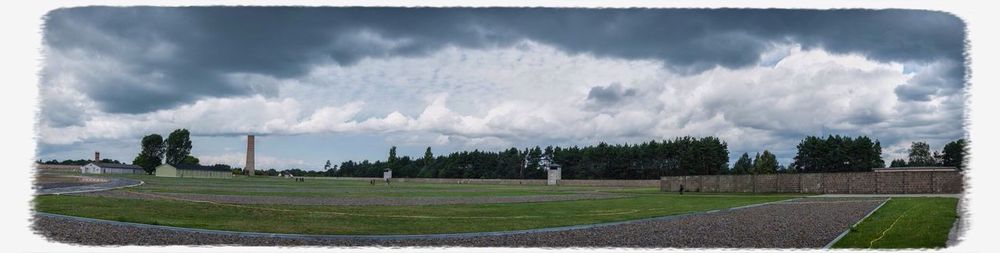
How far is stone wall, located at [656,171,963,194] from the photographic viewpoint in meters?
43.7

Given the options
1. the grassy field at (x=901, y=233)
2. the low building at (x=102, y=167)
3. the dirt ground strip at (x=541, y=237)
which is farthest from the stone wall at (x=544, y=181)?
the dirt ground strip at (x=541, y=237)

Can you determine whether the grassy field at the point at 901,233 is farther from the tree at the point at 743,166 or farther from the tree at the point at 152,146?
the tree at the point at 743,166

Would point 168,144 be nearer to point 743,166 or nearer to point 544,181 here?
point 544,181

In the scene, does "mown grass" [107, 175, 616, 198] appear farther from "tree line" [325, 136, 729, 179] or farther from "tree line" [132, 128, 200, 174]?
"tree line" [325, 136, 729, 179]

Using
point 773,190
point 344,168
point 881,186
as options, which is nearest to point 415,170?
point 344,168

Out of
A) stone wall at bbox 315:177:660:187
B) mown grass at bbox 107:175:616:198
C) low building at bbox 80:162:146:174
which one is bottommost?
stone wall at bbox 315:177:660:187

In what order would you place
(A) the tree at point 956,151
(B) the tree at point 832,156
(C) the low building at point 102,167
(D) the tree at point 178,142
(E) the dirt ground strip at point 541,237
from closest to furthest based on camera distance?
(A) the tree at point 956,151, (E) the dirt ground strip at point 541,237, (D) the tree at point 178,142, (C) the low building at point 102,167, (B) the tree at point 832,156

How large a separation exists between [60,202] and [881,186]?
51.3 m

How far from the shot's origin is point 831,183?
167 ft

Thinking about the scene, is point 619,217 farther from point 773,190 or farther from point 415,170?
point 415,170

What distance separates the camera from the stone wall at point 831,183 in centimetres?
4366

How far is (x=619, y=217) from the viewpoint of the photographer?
79.1ft

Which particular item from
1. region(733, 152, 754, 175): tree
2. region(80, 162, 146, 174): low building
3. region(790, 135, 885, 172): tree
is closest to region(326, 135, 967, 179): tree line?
region(733, 152, 754, 175): tree

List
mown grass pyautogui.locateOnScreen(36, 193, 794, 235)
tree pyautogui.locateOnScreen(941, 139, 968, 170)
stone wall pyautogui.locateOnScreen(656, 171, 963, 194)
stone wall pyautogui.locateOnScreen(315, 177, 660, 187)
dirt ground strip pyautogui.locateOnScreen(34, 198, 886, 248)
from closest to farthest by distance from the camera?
tree pyautogui.locateOnScreen(941, 139, 968, 170)
dirt ground strip pyautogui.locateOnScreen(34, 198, 886, 248)
mown grass pyautogui.locateOnScreen(36, 193, 794, 235)
stone wall pyautogui.locateOnScreen(656, 171, 963, 194)
stone wall pyautogui.locateOnScreen(315, 177, 660, 187)
